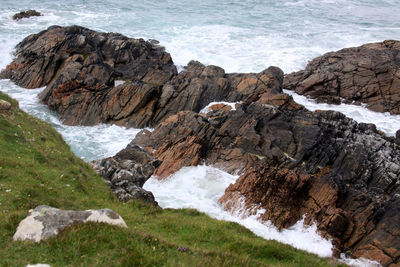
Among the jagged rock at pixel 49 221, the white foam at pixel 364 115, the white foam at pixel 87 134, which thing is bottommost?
the white foam at pixel 87 134

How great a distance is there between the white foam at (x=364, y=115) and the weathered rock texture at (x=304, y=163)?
7687 mm

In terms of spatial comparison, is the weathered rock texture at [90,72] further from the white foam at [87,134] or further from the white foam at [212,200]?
the white foam at [212,200]

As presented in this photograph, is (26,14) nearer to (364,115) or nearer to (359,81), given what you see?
(359,81)

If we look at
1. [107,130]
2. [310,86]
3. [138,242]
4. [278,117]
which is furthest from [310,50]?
[138,242]

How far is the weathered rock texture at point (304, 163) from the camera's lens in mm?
22875

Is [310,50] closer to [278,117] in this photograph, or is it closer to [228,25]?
[228,25]

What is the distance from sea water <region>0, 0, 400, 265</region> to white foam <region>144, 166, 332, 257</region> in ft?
0.24

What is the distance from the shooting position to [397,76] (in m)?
44.7

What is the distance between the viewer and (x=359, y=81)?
46.0 m

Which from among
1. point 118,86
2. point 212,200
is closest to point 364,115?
point 212,200

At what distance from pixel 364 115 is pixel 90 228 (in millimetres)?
39349

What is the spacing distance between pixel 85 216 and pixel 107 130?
26.9 m

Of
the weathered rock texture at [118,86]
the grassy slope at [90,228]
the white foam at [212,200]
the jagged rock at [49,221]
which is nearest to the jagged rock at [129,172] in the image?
the grassy slope at [90,228]

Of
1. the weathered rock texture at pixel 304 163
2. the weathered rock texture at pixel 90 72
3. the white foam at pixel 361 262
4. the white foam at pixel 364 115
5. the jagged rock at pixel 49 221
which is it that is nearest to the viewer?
the jagged rock at pixel 49 221
